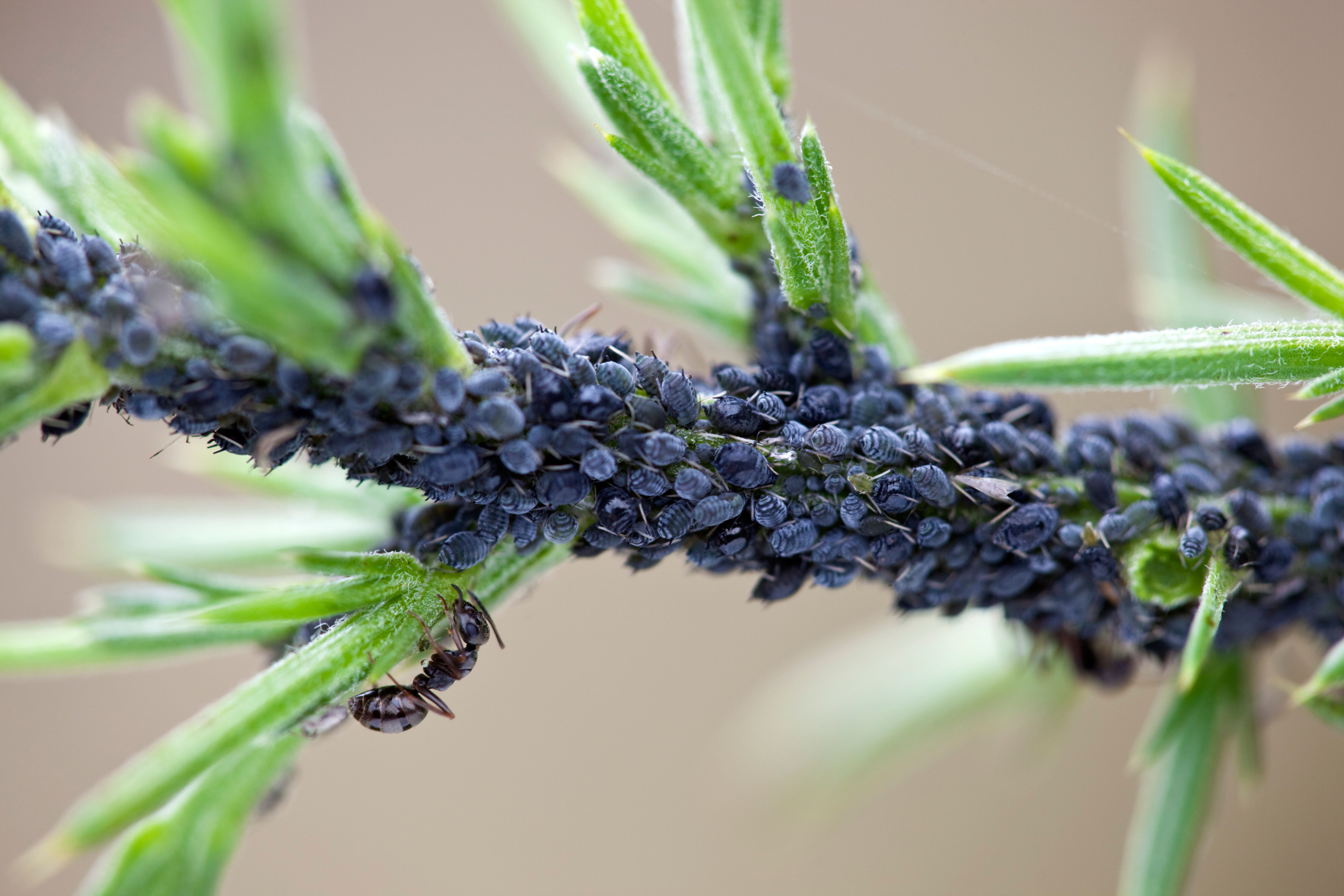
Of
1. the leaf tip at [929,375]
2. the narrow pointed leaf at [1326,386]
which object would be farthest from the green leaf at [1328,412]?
the leaf tip at [929,375]


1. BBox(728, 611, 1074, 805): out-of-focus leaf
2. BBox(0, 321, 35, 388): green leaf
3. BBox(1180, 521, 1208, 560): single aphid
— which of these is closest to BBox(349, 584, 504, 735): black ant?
BBox(0, 321, 35, 388): green leaf

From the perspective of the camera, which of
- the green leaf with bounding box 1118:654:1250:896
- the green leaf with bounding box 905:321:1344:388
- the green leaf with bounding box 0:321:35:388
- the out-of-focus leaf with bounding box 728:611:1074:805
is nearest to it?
the green leaf with bounding box 0:321:35:388

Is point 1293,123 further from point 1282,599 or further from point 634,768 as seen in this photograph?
point 634,768

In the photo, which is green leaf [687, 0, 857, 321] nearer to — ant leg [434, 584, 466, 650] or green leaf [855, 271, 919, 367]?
green leaf [855, 271, 919, 367]

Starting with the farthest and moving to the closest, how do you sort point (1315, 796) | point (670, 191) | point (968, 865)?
point (968, 865) → point (1315, 796) → point (670, 191)

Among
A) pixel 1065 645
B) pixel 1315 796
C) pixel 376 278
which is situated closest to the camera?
pixel 376 278

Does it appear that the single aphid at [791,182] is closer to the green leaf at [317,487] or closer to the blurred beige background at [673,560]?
the green leaf at [317,487]

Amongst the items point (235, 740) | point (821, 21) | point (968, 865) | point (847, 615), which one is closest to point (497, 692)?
point (847, 615)

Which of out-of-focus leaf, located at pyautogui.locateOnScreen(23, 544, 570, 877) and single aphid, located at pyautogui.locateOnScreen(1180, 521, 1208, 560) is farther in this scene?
single aphid, located at pyautogui.locateOnScreen(1180, 521, 1208, 560)
